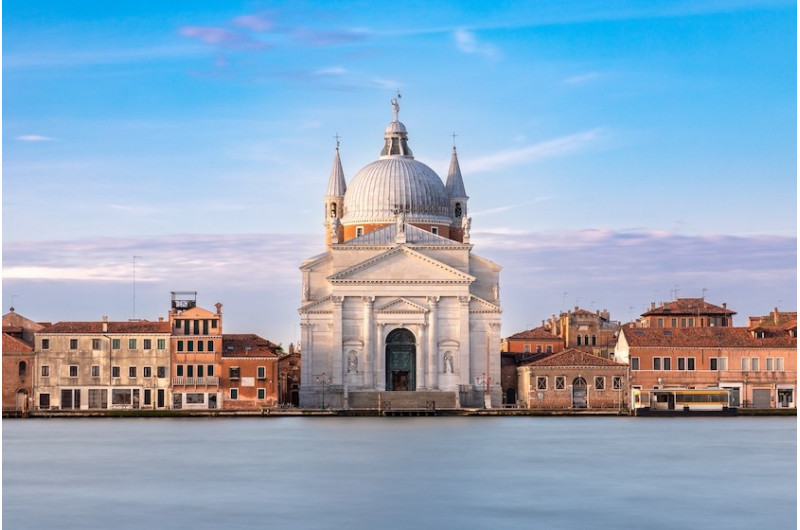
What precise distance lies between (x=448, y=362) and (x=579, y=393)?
4.90 meters

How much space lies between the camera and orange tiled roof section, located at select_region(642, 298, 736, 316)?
7112 centimetres

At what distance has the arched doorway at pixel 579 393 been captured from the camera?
6066 centimetres

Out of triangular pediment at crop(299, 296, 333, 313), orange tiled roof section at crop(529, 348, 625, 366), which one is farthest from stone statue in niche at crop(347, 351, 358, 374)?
orange tiled roof section at crop(529, 348, 625, 366)

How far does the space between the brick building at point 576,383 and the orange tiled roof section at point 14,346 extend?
18.0 metres

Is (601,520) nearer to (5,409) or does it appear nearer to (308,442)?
(308,442)

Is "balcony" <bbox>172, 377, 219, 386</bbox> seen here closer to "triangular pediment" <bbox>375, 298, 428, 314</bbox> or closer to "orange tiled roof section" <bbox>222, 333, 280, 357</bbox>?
"orange tiled roof section" <bbox>222, 333, 280, 357</bbox>

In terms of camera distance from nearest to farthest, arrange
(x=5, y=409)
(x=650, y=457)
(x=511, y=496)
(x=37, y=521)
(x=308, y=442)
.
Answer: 1. (x=37, y=521)
2. (x=511, y=496)
3. (x=650, y=457)
4. (x=308, y=442)
5. (x=5, y=409)

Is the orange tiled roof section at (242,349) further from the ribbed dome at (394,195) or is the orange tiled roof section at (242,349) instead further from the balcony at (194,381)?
the ribbed dome at (394,195)

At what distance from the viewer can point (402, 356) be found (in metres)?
62.3

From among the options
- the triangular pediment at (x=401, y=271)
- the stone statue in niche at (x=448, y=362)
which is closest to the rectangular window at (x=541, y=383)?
the stone statue in niche at (x=448, y=362)

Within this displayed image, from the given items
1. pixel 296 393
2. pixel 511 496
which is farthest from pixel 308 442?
pixel 296 393

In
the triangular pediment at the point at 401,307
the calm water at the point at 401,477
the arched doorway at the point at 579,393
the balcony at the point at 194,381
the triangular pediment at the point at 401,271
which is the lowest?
the calm water at the point at 401,477

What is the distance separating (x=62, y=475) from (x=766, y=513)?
13.6m

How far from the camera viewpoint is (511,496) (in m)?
28.0
